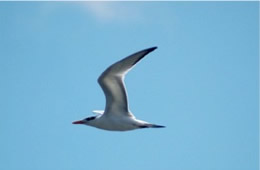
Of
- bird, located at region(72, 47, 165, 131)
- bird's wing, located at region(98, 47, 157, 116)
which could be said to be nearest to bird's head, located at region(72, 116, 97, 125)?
bird, located at region(72, 47, 165, 131)

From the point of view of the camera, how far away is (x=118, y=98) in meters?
15.4

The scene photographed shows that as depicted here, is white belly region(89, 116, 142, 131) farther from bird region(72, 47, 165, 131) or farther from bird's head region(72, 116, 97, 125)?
bird's head region(72, 116, 97, 125)

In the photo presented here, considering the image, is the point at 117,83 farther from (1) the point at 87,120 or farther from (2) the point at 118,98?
(1) the point at 87,120

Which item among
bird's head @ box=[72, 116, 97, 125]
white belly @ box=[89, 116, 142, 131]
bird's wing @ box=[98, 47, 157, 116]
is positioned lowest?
white belly @ box=[89, 116, 142, 131]

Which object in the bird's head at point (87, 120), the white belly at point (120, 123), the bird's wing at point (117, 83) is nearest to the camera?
the bird's wing at point (117, 83)

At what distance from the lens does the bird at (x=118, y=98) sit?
15.0m

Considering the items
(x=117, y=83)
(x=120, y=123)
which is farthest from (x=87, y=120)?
(x=117, y=83)

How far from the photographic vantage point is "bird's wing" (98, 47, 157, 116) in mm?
14922

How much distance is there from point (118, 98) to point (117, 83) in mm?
386

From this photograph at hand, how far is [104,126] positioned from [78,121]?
4.53 feet

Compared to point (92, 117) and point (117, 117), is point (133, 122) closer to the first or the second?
point (117, 117)

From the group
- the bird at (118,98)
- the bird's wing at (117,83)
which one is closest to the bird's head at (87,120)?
the bird at (118,98)

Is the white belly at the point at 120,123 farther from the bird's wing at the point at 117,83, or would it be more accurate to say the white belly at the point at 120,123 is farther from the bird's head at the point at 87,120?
the bird's head at the point at 87,120

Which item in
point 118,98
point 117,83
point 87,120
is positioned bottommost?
point 87,120
